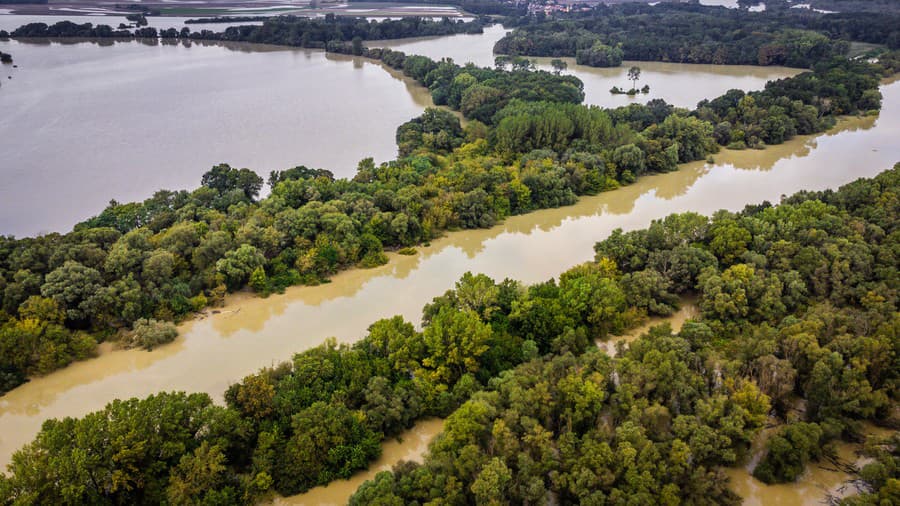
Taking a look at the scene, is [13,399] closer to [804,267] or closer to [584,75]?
[804,267]

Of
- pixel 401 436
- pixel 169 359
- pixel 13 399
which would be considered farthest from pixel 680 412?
pixel 13 399

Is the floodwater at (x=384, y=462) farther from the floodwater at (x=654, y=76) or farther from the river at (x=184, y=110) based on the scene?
the floodwater at (x=654, y=76)

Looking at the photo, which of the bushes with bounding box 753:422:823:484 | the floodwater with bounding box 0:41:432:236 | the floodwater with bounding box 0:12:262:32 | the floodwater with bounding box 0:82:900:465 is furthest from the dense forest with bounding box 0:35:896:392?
the floodwater with bounding box 0:12:262:32

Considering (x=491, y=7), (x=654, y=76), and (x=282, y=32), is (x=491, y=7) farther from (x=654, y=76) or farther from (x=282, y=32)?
(x=654, y=76)

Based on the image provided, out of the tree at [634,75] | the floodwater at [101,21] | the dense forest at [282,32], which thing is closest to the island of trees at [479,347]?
the tree at [634,75]

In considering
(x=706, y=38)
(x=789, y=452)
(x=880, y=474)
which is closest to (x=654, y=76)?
(x=706, y=38)

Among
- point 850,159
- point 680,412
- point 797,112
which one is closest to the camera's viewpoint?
point 680,412
